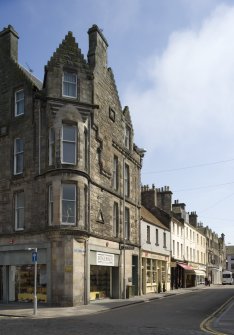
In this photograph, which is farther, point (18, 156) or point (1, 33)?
point (1, 33)

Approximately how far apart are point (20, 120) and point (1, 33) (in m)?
7.61

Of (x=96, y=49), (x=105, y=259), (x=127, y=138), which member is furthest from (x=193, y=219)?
(x=96, y=49)

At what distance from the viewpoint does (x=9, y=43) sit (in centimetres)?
3444

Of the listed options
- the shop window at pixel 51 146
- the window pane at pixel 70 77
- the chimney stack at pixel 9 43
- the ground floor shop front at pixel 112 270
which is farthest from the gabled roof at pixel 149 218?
the chimney stack at pixel 9 43

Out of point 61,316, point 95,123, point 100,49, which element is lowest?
point 61,316

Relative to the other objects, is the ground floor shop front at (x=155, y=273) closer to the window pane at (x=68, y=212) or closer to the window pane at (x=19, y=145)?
the window pane at (x=68, y=212)

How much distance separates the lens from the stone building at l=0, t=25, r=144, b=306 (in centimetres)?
2850

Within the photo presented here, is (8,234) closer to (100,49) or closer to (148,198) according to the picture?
(100,49)

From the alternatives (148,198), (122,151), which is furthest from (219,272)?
(122,151)

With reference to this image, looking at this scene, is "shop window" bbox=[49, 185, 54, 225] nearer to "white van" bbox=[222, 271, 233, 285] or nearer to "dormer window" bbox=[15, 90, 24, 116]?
"dormer window" bbox=[15, 90, 24, 116]

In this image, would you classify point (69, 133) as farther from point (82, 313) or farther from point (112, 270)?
point (112, 270)

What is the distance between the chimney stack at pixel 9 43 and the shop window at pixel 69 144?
821 centimetres

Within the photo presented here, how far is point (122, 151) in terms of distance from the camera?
126ft

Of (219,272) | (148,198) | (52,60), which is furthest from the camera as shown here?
(219,272)
